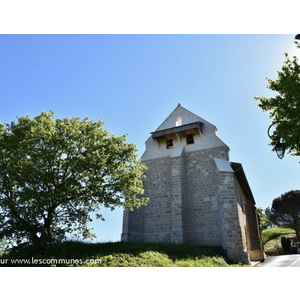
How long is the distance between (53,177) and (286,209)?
37384 millimetres

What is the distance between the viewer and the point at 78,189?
10.9 meters

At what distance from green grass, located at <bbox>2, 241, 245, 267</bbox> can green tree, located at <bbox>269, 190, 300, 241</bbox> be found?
1127 inches

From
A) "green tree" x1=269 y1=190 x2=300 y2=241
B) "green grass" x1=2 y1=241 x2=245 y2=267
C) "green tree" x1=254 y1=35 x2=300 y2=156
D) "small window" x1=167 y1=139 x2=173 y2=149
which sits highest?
"small window" x1=167 y1=139 x2=173 y2=149

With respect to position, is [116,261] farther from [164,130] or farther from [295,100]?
[164,130]

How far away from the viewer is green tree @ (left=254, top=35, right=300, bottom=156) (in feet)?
31.0

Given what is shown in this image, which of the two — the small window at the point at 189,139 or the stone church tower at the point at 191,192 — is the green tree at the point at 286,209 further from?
the small window at the point at 189,139

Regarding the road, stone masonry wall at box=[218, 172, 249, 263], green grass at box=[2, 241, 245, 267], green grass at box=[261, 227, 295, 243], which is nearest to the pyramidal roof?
stone masonry wall at box=[218, 172, 249, 263]

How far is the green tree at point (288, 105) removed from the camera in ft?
31.0

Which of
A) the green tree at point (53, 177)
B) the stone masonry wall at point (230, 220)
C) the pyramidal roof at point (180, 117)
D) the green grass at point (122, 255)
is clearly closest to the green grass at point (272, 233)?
the pyramidal roof at point (180, 117)

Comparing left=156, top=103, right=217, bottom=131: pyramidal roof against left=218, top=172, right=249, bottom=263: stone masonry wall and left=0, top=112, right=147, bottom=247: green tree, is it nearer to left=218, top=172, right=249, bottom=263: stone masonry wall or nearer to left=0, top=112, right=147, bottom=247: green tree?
left=218, top=172, right=249, bottom=263: stone masonry wall

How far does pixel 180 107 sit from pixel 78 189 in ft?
44.1

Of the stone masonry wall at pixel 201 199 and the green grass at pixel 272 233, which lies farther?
the green grass at pixel 272 233

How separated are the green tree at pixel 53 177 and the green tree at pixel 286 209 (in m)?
33.5

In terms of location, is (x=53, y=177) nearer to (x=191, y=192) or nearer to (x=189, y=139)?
(x=191, y=192)
